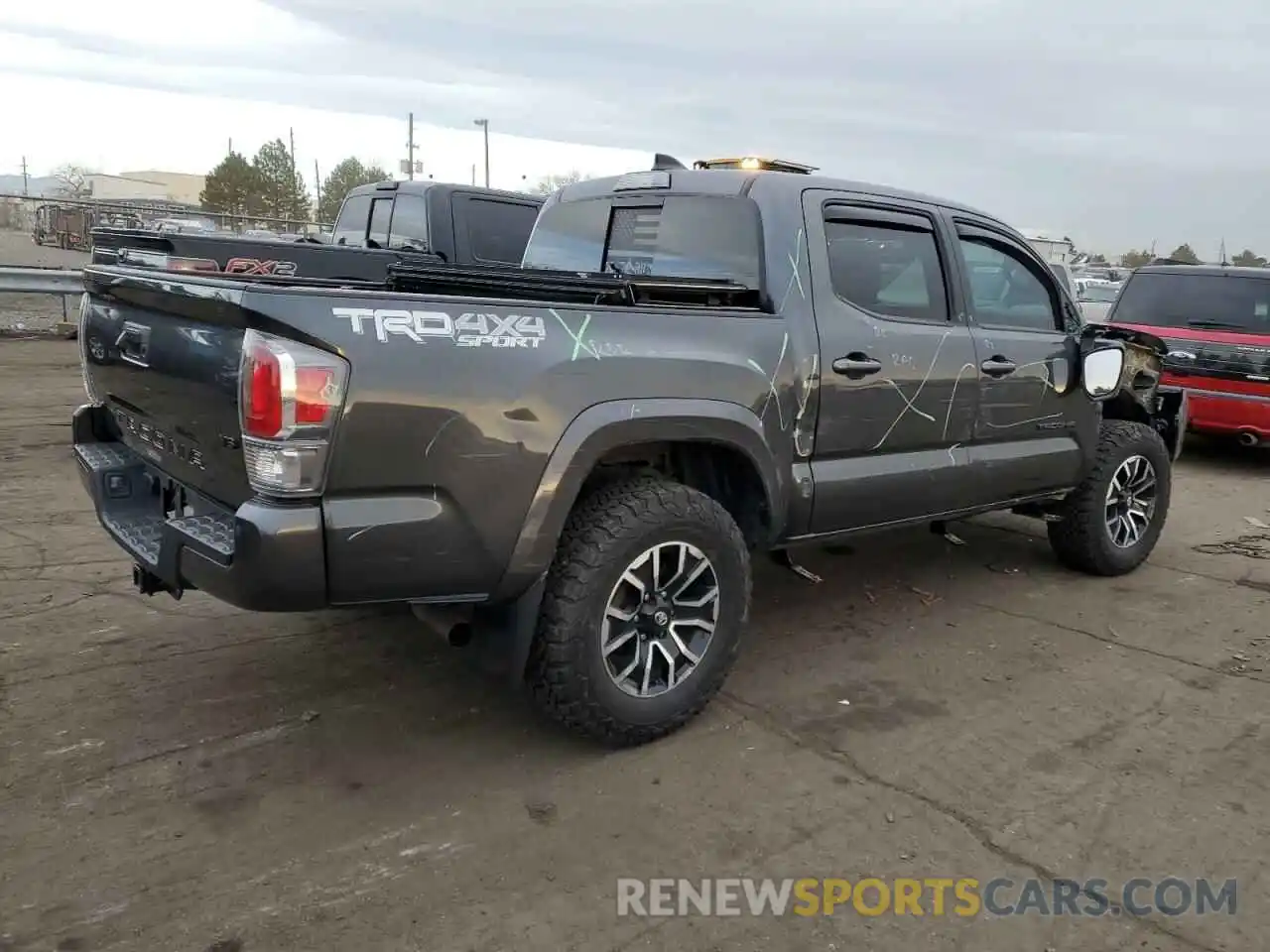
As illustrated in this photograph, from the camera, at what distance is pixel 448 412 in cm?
280

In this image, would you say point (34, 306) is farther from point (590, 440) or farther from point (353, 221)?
point (590, 440)

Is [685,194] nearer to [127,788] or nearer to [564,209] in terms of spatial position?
[564,209]

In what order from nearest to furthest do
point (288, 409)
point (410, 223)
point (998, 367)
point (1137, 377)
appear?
point (288, 409) → point (998, 367) → point (1137, 377) → point (410, 223)

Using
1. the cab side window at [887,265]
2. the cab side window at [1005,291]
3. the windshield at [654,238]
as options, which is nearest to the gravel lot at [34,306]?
the windshield at [654,238]

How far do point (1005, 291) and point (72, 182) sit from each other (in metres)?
77.5

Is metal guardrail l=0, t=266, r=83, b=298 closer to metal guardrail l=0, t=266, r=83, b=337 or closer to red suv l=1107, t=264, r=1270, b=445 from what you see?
metal guardrail l=0, t=266, r=83, b=337

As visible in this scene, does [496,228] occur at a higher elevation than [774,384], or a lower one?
higher

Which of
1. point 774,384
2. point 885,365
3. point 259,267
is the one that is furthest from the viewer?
point 259,267

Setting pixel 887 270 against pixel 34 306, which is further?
pixel 34 306

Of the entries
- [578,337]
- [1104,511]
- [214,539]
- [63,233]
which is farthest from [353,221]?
[63,233]

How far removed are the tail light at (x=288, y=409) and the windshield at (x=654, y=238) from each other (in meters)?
1.76

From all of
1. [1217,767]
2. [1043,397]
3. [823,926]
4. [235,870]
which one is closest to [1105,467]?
[1043,397]

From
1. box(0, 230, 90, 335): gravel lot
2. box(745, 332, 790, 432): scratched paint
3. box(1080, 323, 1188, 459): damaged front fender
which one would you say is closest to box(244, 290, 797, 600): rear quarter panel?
box(745, 332, 790, 432): scratched paint

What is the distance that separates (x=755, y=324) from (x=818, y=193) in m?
0.76
